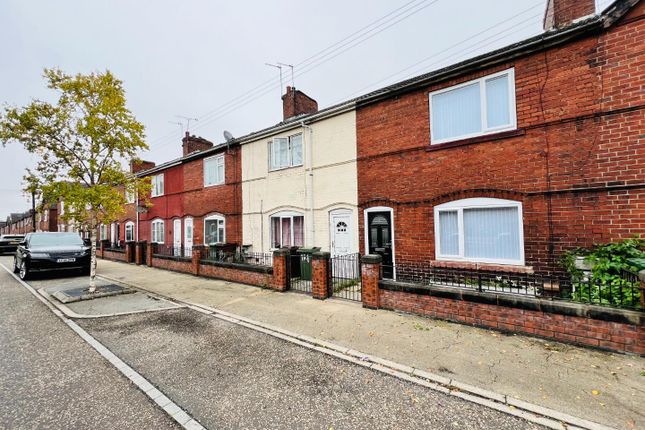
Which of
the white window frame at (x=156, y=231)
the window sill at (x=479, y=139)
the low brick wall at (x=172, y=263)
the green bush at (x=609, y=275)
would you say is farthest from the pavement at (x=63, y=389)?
the white window frame at (x=156, y=231)

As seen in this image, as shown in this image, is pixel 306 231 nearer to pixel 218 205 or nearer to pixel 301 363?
pixel 218 205

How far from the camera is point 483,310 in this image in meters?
5.51

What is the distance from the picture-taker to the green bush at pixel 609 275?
4.67 meters

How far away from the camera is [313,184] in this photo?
11.6 meters

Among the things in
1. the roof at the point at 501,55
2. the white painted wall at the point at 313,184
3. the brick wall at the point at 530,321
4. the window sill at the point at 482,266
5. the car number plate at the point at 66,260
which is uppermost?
the roof at the point at 501,55

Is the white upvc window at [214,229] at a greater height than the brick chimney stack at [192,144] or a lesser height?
→ lesser

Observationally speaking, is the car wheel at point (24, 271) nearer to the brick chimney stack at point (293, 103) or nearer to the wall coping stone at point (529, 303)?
the brick chimney stack at point (293, 103)

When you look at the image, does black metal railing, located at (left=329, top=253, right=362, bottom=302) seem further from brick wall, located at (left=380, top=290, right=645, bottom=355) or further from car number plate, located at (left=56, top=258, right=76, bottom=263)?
car number plate, located at (left=56, top=258, right=76, bottom=263)

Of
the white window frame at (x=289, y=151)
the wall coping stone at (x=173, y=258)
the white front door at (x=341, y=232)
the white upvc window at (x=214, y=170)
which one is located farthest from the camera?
the white upvc window at (x=214, y=170)

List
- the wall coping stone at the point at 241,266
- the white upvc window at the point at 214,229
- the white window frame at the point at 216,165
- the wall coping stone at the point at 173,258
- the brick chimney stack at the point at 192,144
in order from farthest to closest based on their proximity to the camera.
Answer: the brick chimney stack at the point at 192,144
the white window frame at the point at 216,165
the white upvc window at the point at 214,229
the wall coping stone at the point at 173,258
the wall coping stone at the point at 241,266

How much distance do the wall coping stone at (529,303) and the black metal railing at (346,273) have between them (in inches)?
83.5

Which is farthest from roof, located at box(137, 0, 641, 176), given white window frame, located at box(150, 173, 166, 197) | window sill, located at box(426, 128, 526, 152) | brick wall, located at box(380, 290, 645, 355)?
white window frame, located at box(150, 173, 166, 197)

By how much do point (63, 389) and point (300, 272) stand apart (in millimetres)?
6800

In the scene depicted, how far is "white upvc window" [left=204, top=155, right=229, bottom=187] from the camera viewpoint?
1576 cm
